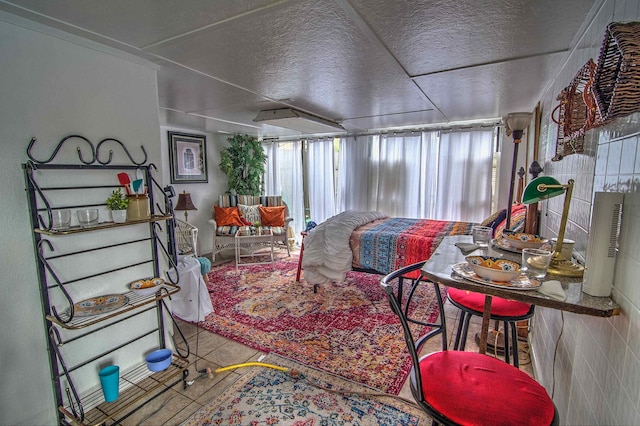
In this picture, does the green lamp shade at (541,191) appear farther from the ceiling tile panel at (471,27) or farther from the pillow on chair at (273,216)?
the pillow on chair at (273,216)

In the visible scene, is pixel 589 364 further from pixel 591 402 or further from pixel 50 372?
pixel 50 372

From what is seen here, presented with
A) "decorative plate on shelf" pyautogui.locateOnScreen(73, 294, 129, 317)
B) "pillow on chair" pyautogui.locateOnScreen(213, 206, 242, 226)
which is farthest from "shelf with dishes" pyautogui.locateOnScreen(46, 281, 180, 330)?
"pillow on chair" pyautogui.locateOnScreen(213, 206, 242, 226)

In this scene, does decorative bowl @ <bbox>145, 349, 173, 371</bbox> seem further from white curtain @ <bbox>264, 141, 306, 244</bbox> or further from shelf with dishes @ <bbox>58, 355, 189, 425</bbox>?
white curtain @ <bbox>264, 141, 306, 244</bbox>

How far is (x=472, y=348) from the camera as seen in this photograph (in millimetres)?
2424

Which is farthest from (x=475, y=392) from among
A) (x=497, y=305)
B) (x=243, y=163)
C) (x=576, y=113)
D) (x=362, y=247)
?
(x=243, y=163)

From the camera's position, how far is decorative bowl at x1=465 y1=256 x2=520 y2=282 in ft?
3.47

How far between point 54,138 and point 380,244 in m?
2.81

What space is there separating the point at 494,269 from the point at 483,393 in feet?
1.34

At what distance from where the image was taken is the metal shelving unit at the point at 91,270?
4.93 feet

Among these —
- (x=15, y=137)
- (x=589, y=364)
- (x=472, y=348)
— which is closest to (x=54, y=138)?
(x=15, y=137)

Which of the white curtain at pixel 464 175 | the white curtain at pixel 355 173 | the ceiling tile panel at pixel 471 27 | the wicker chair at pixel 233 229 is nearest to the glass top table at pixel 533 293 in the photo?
the ceiling tile panel at pixel 471 27

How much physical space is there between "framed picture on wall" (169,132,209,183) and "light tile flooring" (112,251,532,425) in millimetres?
2740

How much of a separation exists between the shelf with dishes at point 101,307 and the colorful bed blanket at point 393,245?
6.80 ft

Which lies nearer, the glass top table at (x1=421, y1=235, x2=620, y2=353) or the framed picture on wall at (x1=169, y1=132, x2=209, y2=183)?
the glass top table at (x1=421, y1=235, x2=620, y2=353)
